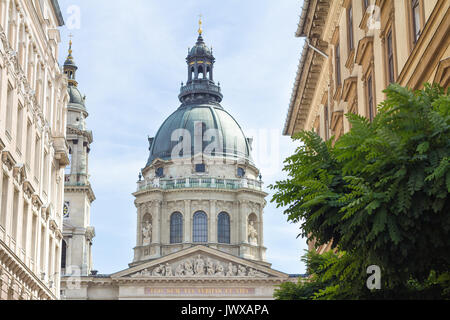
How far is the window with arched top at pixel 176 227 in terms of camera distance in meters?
92.0

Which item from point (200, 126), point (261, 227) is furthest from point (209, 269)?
point (200, 126)

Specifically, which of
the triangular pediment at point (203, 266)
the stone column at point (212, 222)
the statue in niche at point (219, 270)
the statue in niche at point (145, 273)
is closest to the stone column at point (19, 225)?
the statue in niche at point (145, 273)

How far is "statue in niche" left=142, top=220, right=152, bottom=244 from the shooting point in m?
92.4

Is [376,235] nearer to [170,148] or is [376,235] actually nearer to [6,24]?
[6,24]

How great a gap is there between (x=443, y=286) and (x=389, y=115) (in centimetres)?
268

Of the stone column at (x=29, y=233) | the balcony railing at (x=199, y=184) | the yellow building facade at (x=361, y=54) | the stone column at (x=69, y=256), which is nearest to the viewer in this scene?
the yellow building facade at (x=361, y=54)

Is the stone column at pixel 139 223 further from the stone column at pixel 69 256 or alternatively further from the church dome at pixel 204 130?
the stone column at pixel 69 256

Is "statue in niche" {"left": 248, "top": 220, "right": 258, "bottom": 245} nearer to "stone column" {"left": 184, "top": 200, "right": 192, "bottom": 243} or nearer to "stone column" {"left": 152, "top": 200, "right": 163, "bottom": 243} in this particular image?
"stone column" {"left": 184, "top": 200, "right": 192, "bottom": 243}

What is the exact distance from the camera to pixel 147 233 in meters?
92.7

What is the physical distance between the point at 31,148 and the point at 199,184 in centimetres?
6182

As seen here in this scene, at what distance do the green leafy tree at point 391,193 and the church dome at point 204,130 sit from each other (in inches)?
3297
